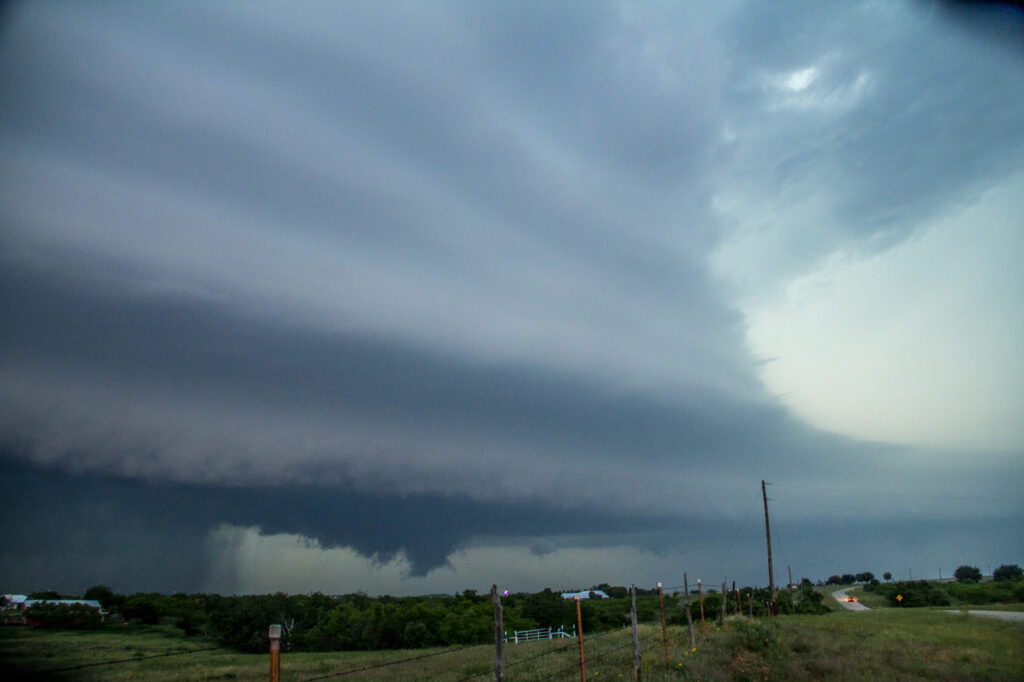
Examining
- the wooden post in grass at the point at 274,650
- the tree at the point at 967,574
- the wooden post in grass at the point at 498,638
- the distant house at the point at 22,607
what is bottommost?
the tree at the point at 967,574

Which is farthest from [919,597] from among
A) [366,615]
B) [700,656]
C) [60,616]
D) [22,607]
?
[22,607]

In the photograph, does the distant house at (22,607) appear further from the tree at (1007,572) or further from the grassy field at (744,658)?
the tree at (1007,572)

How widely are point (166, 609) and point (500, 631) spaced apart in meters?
58.9

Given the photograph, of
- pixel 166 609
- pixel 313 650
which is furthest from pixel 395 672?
pixel 313 650

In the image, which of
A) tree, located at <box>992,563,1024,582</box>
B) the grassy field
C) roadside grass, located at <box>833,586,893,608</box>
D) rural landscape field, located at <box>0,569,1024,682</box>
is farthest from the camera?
tree, located at <box>992,563,1024,582</box>

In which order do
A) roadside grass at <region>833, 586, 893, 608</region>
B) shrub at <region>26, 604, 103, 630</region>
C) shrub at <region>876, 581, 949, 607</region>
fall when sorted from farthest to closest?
roadside grass at <region>833, 586, 893, 608</region>, shrub at <region>876, 581, 949, 607</region>, shrub at <region>26, 604, 103, 630</region>

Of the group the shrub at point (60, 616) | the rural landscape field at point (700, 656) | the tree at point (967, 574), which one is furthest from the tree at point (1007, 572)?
the shrub at point (60, 616)

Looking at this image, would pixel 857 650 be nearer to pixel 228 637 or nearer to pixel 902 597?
pixel 228 637

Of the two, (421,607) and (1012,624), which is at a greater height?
(1012,624)

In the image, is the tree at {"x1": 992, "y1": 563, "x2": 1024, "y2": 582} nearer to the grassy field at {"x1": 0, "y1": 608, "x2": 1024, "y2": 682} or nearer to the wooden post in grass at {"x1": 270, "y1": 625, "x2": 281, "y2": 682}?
the grassy field at {"x1": 0, "y1": 608, "x2": 1024, "y2": 682}

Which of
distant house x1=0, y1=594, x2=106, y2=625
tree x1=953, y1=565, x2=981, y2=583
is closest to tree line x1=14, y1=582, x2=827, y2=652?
distant house x1=0, y1=594, x2=106, y2=625

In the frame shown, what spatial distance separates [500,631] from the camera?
1084 centimetres

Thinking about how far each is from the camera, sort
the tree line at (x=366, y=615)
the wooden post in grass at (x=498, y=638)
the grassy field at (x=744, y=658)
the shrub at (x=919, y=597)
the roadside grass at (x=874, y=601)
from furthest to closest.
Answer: the roadside grass at (x=874, y=601)
the shrub at (x=919, y=597)
the tree line at (x=366, y=615)
the grassy field at (x=744, y=658)
the wooden post in grass at (x=498, y=638)

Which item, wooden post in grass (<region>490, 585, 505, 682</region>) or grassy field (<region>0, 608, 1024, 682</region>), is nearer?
wooden post in grass (<region>490, 585, 505, 682</region>)
